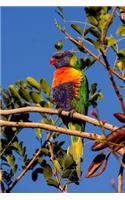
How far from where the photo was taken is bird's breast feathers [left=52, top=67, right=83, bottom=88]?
3.51 metres

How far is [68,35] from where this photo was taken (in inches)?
61.3

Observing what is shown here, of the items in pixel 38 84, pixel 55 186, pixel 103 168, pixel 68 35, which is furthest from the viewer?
pixel 38 84

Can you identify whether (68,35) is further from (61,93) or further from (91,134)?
(61,93)

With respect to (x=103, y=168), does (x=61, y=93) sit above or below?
above

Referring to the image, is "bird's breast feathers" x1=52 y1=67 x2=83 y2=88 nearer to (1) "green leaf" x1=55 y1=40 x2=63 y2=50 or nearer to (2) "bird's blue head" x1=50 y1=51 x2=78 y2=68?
(2) "bird's blue head" x1=50 y1=51 x2=78 y2=68

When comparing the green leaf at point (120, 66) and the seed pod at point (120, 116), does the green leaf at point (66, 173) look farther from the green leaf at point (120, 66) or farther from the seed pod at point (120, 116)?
the seed pod at point (120, 116)

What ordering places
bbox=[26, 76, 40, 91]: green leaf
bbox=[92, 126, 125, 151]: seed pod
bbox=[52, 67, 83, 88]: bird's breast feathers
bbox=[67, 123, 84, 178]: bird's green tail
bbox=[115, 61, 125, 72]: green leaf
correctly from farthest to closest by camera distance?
bbox=[52, 67, 83, 88]: bird's breast feathers → bbox=[67, 123, 84, 178]: bird's green tail → bbox=[26, 76, 40, 91]: green leaf → bbox=[115, 61, 125, 72]: green leaf → bbox=[92, 126, 125, 151]: seed pod

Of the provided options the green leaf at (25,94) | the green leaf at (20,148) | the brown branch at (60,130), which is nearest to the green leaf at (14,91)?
the green leaf at (25,94)

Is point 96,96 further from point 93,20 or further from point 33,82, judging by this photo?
point 93,20

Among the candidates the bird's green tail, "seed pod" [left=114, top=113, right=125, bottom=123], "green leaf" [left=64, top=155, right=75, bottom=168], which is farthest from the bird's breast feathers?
"seed pod" [left=114, top=113, right=125, bottom=123]

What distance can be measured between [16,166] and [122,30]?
79 centimetres

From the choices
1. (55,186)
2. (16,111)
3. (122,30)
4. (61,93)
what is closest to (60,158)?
(55,186)

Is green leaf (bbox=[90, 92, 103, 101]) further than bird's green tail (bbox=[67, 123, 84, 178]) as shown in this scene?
Yes

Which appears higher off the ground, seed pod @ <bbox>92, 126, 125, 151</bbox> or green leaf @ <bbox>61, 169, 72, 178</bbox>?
green leaf @ <bbox>61, 169, 72, 178</bbox>
